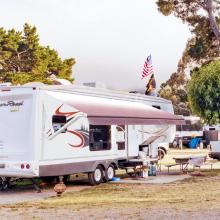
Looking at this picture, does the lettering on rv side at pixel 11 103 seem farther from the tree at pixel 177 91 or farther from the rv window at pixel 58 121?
the tree at pixel 177 91

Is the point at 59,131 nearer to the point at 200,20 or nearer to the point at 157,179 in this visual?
the point at 157,179

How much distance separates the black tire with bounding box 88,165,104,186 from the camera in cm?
1555

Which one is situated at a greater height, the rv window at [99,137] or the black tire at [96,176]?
the rv window at [99,137]

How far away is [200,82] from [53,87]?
9577 millimetres

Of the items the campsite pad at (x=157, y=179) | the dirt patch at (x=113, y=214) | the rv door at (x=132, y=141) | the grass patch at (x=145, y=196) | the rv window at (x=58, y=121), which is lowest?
the dirt patch at (x=113, y=214)

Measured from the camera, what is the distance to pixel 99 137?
1636cm

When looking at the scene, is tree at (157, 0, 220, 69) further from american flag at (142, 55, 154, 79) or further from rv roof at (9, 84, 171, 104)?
rv roof at (9, 84, 171, 104)

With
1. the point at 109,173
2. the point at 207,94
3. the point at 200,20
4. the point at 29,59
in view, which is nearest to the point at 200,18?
the point at 200,20

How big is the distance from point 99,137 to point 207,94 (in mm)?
6983

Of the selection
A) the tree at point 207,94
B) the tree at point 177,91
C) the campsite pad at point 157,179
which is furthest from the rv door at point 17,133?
the tree at point 177,91

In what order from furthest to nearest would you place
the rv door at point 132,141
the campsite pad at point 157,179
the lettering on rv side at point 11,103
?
1. the rv door at point 132,141
2. the campsite pad at point 157,179
3. the lettering on rv side at point 11,103

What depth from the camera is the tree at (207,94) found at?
21.4 m

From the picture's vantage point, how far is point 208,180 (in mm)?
16594

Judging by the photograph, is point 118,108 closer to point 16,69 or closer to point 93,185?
point 93,185
